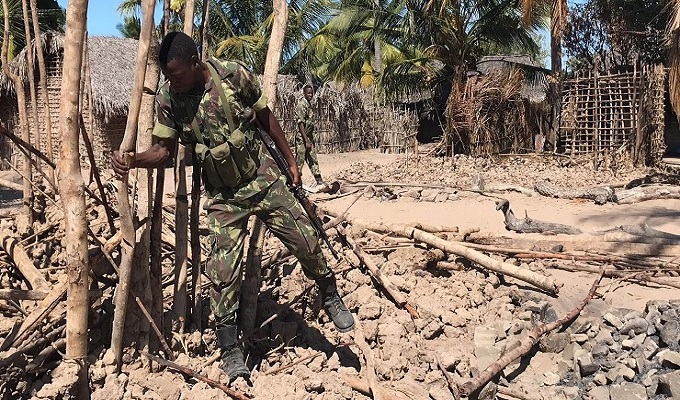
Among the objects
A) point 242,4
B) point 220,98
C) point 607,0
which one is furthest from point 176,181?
point 242,4

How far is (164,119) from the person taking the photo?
2842mm

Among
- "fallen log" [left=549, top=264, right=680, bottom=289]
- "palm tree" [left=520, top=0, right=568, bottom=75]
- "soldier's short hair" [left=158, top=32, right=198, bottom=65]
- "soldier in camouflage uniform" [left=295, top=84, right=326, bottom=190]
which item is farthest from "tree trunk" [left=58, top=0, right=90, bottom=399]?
"palm tree" [left=520, top=0, right=568, bottom=75]

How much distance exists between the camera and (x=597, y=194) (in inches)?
327

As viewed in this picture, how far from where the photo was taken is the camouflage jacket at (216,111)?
2.81 metres

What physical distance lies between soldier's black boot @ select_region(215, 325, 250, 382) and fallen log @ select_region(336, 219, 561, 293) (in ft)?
7.17

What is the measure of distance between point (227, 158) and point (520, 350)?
2033mm

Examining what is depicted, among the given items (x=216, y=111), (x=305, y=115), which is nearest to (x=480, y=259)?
(x=216, y=111)

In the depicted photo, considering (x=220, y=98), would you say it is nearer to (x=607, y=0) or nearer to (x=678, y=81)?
(x=678, y=81)

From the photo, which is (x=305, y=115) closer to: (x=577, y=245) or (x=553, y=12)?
(x=577, y=245)

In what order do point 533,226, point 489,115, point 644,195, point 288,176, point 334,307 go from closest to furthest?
point 288,176 → point 334,307 → point 533,226 → point 644,195 → point 489,115

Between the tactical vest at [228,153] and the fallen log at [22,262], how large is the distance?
132 centimetres

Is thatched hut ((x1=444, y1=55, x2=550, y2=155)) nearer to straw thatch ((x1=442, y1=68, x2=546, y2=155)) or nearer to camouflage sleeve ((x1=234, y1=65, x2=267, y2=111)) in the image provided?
straw thatch ((x1=442, y1=68, x2=546, y2=155))

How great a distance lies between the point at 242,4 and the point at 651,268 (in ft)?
71.3

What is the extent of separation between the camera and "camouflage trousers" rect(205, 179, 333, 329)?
2939 millimetres
